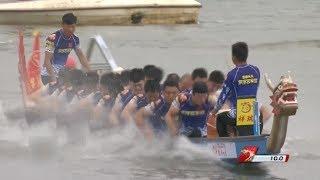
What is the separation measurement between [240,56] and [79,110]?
120 inches

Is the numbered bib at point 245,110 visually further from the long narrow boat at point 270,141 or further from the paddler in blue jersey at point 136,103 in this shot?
the paddler in blue jersey at point 136,103

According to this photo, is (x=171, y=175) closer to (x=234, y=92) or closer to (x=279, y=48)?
(x=234, y=92)

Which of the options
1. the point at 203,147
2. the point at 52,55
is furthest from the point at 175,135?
the point at 52,55

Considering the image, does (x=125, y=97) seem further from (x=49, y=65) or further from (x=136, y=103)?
(x=49, y=65)

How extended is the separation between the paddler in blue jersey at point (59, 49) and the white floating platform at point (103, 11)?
53.0ft

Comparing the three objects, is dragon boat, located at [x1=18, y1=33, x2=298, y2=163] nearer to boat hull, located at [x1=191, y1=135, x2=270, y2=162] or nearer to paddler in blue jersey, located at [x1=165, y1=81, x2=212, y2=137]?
boat hull, located at [x1=191, y1=135, x2=270, y2=162]

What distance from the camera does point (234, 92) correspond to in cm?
1158

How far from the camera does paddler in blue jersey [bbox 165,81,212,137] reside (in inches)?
477

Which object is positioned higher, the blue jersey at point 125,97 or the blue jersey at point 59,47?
the blue jersey at point 59,47

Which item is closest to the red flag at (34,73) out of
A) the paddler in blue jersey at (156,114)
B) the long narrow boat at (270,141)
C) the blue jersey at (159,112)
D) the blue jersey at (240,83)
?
the paddler in blue jersey at (156,114)

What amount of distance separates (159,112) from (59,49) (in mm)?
2775

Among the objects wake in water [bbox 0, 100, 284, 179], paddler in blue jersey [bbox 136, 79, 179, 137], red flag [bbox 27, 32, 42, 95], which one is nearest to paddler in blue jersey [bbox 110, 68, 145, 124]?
wake in water [bbox 0, 100, 284, 179]

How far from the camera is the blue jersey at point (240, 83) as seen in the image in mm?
11461

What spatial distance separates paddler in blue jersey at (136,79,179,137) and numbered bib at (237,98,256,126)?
4.25ft
